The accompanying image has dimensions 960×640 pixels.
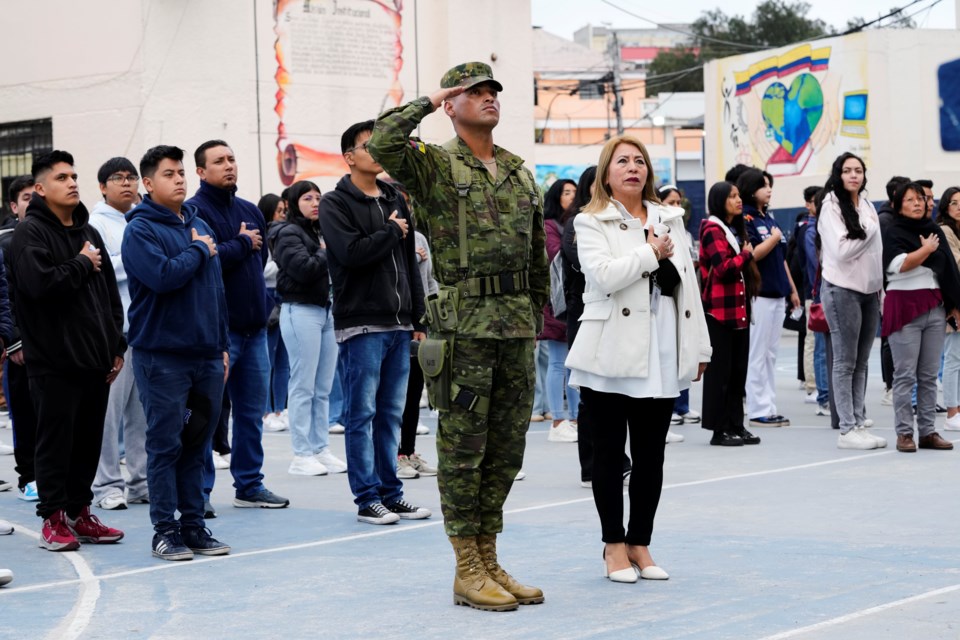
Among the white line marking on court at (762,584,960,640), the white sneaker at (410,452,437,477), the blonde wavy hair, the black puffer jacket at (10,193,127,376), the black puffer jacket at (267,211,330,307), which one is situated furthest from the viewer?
the white sneaker at (410,452,437,477)

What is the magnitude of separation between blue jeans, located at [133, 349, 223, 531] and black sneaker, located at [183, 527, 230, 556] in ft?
0.13

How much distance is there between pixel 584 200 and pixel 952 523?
3.16m

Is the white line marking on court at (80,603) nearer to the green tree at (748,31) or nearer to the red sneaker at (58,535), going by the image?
the red sneaker at (58,535)

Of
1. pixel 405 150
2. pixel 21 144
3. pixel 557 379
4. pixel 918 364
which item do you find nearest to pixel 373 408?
pixel 405 150

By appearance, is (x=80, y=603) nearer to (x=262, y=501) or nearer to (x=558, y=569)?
(x=558, y=569)

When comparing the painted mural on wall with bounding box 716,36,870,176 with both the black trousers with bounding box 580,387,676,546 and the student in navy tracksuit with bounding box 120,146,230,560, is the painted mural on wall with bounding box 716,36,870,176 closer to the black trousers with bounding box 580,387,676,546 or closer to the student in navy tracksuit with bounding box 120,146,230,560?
the student in navy tracksuit with bounding box 120,146,230,560

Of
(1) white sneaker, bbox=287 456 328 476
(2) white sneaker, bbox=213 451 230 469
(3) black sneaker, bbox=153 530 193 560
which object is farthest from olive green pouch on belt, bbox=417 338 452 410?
(2) white sneaker, bbox=213 451 230 469

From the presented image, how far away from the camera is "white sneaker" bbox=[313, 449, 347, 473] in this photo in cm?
1044

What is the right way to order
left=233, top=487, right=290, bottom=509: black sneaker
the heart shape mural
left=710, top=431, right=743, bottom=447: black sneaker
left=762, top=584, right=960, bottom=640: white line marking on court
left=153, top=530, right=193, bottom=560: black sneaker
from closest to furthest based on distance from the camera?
1. left=762, top=584, right=960, bottom=640: white line marking on court
2. left=153, top=530, right=193, bottom=560: black sneaker
3. left=233, top=487, right=290, bottom=509: black sneaker
4. left=710, top=431, right=743, bottom=447: black sneaker
5. the heart shape mural

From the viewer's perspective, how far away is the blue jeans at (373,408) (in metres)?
8.05

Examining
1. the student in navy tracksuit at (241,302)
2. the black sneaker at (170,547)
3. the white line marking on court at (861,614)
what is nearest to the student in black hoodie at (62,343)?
the black sneaker at (170,547)

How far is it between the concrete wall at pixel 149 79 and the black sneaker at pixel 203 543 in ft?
40.7

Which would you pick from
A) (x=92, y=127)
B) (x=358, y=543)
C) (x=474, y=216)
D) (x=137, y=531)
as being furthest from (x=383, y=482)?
(x=92, y=127)

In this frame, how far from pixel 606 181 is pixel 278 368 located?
747 centimetres
